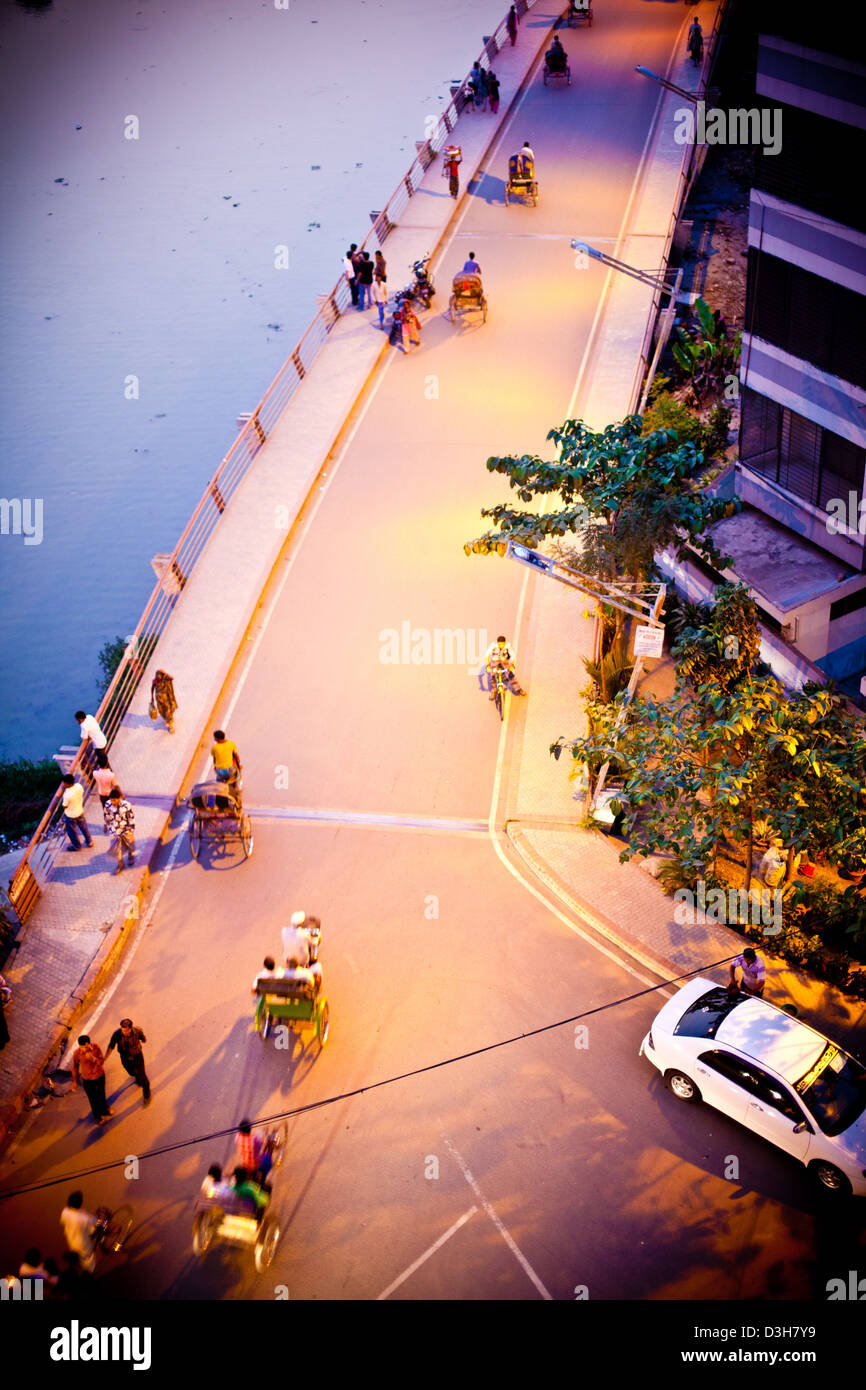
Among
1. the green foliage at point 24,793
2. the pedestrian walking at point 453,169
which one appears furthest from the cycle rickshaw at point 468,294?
the green foliage at point 24,793

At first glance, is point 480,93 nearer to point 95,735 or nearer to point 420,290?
point 420,290

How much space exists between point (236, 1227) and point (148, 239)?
4198cm

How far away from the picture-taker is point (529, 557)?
17531 mm

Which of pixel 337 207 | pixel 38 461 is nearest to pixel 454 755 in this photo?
pixel 38 461

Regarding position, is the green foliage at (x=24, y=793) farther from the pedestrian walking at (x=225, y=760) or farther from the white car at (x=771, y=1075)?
the white car at (x=771, y=1075)

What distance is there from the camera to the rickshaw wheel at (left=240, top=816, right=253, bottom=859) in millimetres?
18453

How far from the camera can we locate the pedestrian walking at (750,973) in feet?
51.1

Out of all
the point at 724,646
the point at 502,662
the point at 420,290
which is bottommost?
the point at 502,662

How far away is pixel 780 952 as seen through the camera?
16812mm

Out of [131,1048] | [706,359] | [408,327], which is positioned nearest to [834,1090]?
[131,1048]

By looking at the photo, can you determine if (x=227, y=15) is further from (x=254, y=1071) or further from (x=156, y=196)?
(x=254, y=1071)

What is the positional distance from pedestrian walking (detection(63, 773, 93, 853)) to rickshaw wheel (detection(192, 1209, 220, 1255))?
7.04 m

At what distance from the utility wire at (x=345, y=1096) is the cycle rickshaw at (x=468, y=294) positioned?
20.7 metres

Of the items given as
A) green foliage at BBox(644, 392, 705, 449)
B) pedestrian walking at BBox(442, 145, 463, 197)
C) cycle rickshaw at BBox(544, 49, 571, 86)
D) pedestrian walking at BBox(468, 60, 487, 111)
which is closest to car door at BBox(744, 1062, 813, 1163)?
green foliage at BBox(644, 392, 705, 449)
